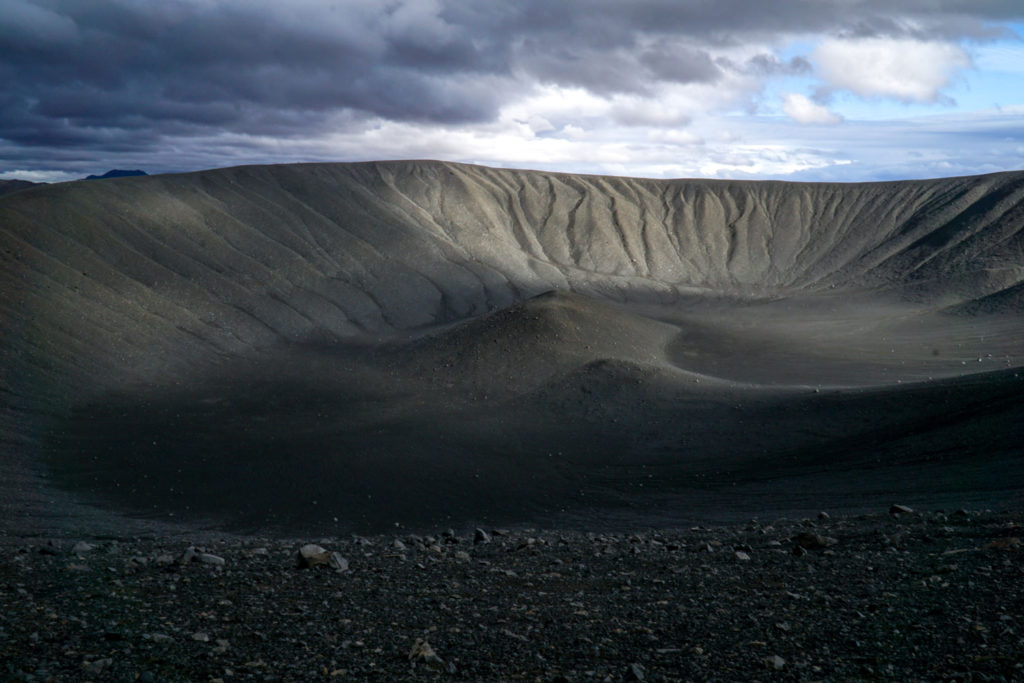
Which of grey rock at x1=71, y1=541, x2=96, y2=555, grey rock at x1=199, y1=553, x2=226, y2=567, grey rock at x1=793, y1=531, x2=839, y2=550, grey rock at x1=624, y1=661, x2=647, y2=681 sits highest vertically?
grey rock at x1=624, y1=661, x2=647, y2=681

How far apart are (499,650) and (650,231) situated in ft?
251

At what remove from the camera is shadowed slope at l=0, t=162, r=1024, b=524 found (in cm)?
2194

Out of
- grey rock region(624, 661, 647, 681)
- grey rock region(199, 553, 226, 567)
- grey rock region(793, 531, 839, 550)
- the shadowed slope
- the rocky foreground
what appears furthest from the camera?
Answer: the shadowed slope

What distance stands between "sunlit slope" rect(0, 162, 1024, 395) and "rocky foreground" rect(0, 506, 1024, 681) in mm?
23905

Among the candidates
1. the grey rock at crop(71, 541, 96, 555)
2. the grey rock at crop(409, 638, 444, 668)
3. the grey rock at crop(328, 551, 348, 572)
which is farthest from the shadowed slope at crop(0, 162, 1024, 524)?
the grey rock at crop(409, 638, 444, 668)

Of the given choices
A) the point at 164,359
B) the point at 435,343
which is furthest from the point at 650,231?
the point at 164,359

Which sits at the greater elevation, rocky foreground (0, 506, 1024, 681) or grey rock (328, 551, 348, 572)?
rocky foreground (0, 506, 1024, 681)

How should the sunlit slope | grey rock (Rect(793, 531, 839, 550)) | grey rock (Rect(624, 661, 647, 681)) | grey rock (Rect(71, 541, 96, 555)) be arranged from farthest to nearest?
the sunlit slope < grey rock (Rect(71, 541, 96, 555)) < grey rock (Rect(793, 531, 839, 550)) < grey rock (Rect(624, 661, 647, 681))

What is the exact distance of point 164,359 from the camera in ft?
115

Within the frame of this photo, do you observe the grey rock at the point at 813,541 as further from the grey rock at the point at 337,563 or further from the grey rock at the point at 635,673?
the grey rock at the point at 337,563

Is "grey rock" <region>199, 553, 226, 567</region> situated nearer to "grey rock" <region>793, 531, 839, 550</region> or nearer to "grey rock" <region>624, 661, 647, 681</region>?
"grey rock" <region>624, 661, 647, 681</region>

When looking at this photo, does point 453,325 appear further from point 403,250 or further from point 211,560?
point 211,560

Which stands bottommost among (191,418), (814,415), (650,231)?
(191,418)

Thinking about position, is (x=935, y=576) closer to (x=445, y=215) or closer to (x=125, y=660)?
(x=125, y=660)
